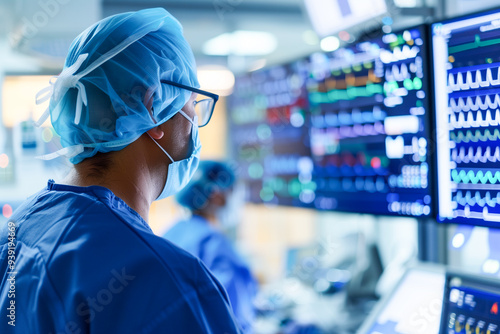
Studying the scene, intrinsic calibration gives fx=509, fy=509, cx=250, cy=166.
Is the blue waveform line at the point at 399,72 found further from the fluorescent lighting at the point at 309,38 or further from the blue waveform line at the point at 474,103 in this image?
the fluorescent lighting at the point at 309,38

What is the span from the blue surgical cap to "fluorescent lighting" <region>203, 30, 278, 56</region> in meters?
1.86

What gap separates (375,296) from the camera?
2229mm

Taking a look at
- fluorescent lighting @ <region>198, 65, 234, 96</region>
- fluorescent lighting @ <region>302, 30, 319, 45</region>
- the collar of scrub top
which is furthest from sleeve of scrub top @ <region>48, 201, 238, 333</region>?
fluorescent lighting @ <region>302, 30, 319, 45</region>

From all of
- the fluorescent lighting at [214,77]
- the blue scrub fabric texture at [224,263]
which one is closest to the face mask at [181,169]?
the blue scrub fabric texture at [224,263]

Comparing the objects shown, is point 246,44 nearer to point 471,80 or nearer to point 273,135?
point 273,135

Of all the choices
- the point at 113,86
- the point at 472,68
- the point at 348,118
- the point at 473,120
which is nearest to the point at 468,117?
the point at 473,120

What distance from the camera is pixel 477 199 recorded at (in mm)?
1345

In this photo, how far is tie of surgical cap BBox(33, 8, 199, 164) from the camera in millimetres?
1058

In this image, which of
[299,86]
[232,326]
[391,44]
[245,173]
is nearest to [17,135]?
[245,173]

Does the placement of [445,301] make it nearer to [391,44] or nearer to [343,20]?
[391,44]

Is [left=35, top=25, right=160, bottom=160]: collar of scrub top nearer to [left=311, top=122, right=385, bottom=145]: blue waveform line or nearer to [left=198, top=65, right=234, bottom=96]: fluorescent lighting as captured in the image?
[left=311, top=122, right=385, bottom=145]: blue waveform line

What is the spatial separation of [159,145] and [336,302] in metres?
1.60

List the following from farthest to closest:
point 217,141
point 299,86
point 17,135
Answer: point 217,141 < point 17,135 < point 299,86

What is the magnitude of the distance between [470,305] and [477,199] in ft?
0.90
